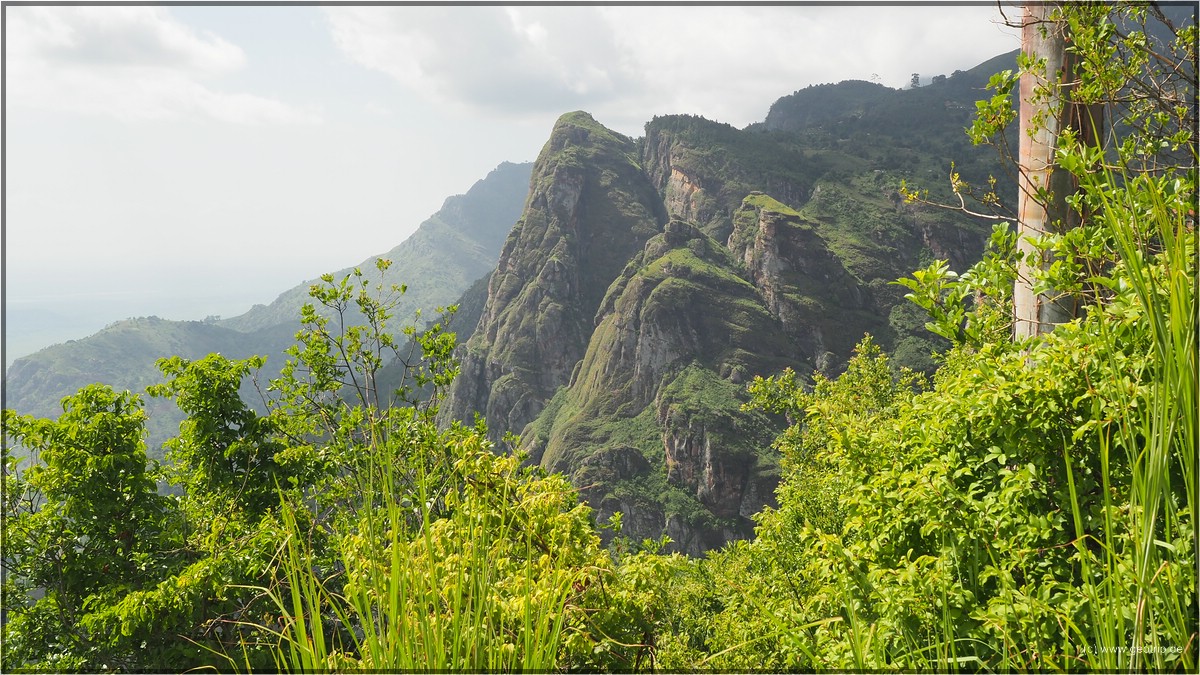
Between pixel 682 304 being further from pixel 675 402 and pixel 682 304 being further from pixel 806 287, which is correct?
pixel 806 287

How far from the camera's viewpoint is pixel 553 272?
127 metres

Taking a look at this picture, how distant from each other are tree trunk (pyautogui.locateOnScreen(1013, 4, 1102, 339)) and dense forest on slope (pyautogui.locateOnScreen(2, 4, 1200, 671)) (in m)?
0.04

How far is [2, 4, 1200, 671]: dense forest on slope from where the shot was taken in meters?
1.54

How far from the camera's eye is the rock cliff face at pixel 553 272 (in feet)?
400

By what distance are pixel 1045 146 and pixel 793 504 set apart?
9.31 meters

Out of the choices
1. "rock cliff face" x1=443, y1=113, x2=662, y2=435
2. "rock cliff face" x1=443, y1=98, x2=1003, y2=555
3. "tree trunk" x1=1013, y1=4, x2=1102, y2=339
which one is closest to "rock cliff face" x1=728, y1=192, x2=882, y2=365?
"rock cliff face" x1=443, y1=98, x2=1003, y2=555

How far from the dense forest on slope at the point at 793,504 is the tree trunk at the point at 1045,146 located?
35 millimetres

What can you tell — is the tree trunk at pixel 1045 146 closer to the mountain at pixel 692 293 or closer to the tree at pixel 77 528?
the tree at pixel 77 528

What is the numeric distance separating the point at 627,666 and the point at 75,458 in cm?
726

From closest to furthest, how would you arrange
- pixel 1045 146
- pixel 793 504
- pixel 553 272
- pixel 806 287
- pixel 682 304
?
pixel 1045 146 < pixel 793 504 < pixel 682 304 < pixel 806 287 < pixel 553 272

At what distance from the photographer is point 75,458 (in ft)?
23.6

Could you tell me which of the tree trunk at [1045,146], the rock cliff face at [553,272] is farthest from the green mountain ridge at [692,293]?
the tree trunk at [1045,146]

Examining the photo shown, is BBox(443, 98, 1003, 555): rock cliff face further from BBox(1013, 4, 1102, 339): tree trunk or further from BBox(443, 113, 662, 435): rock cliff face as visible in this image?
BBox(1013, 4, 1102, 339): tree trunk

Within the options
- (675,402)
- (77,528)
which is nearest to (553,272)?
(675,402)
